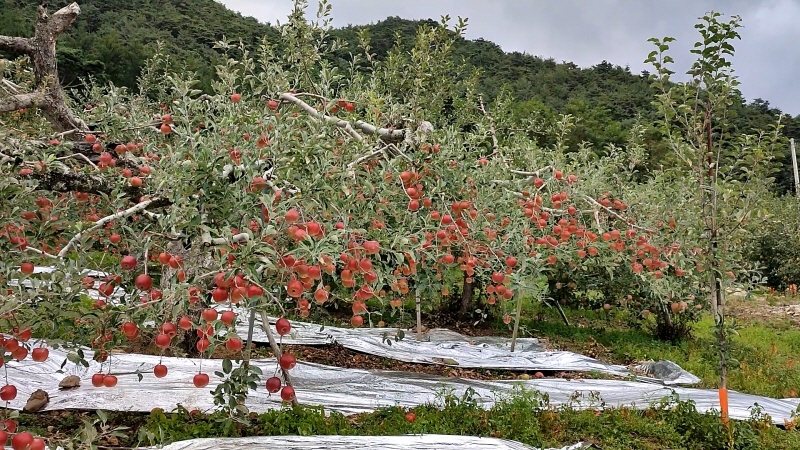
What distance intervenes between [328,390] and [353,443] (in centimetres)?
103

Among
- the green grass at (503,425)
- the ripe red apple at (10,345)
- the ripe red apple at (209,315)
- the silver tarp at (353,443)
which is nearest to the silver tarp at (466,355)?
the green grass at (503,425)

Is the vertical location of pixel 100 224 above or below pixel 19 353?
above

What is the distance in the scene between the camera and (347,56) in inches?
596

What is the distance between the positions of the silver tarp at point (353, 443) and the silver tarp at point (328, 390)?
617 mm

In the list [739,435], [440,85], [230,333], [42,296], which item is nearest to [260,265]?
[230,333]

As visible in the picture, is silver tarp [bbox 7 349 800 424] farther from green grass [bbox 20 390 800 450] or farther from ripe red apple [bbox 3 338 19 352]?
ripe red apple [bbox 3 338 19 352]

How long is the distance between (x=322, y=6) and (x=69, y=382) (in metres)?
2.98

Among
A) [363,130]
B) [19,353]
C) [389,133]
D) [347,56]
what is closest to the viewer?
[19,353]

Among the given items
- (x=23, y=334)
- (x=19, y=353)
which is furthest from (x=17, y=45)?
(x=19, y=353)

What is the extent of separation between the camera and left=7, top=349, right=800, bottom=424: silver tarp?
3.42 meters

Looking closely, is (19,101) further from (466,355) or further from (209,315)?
(466,355)

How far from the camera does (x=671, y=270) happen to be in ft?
18.7

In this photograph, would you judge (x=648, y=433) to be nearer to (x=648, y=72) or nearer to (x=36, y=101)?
(x=648, y=72)

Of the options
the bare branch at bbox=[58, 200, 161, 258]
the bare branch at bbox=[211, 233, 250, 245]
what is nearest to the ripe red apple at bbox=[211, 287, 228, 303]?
the bare branch at bbox=[211, 233, 250, 245]
